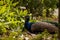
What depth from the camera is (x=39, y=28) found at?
15.1ft

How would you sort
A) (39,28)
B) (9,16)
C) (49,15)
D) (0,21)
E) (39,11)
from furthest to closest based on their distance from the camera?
(49,15) → (39,11) → (39,28) → (9,16) → (0,21)

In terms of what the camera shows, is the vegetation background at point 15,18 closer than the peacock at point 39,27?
Yes

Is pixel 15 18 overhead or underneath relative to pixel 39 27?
overhead

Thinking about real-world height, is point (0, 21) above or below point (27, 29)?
above

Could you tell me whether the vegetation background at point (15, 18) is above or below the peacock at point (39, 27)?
above

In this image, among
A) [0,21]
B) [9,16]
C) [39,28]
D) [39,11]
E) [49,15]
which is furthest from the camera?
[49,15]

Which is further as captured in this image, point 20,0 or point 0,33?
point 20,0

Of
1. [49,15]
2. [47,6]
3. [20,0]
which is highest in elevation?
[20,0]

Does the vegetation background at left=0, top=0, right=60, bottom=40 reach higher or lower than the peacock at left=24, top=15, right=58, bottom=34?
higher

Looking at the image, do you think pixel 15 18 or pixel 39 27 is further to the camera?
pixel 39 27

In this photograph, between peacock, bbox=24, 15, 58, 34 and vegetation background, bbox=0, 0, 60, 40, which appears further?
peacock, bbox=24, 15, 58, 34

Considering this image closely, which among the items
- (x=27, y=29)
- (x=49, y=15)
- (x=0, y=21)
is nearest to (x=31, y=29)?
(x=27, y=29)

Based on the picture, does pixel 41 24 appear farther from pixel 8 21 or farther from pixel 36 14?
pixel 36 14

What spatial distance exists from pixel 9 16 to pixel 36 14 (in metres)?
3.24
